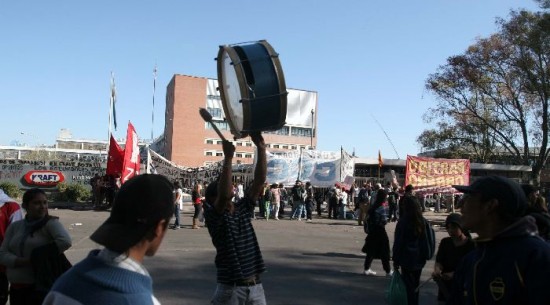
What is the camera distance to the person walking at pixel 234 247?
4215 mm

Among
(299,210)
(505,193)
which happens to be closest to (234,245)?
(505,193)

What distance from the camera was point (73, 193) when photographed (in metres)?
29.0

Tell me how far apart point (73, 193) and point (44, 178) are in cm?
334

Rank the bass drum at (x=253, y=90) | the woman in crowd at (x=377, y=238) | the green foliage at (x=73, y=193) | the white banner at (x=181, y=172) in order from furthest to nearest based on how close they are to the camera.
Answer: the white banner at (x=181, y=172), the green foliage at (x=73, y=193), the woman in crowd at (x=377, y=238), the bass drum at (x=253, y=90)

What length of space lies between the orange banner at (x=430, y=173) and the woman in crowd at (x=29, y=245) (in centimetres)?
2477

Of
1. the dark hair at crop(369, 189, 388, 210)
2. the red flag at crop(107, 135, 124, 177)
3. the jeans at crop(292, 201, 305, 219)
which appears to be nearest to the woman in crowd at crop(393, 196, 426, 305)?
the dark hair at crop(369, 189, 388, 210)

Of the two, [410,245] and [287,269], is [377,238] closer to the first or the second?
[287,269]

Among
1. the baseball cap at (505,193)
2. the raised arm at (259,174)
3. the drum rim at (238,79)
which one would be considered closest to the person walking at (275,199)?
the raised arm at (259,174)

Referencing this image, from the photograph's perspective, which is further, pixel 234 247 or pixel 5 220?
pixel 5 220

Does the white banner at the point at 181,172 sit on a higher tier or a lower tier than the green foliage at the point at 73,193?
higher

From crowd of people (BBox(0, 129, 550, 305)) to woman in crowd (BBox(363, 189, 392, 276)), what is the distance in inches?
113

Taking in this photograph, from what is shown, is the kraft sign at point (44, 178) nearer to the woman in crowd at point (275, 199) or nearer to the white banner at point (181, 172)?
the white banner at point (181, 172)

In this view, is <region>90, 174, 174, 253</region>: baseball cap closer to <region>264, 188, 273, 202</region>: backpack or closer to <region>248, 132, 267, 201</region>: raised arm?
<region>248, 132, 267, 201</region>: raised arm

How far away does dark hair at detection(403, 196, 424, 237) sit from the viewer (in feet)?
24.0
